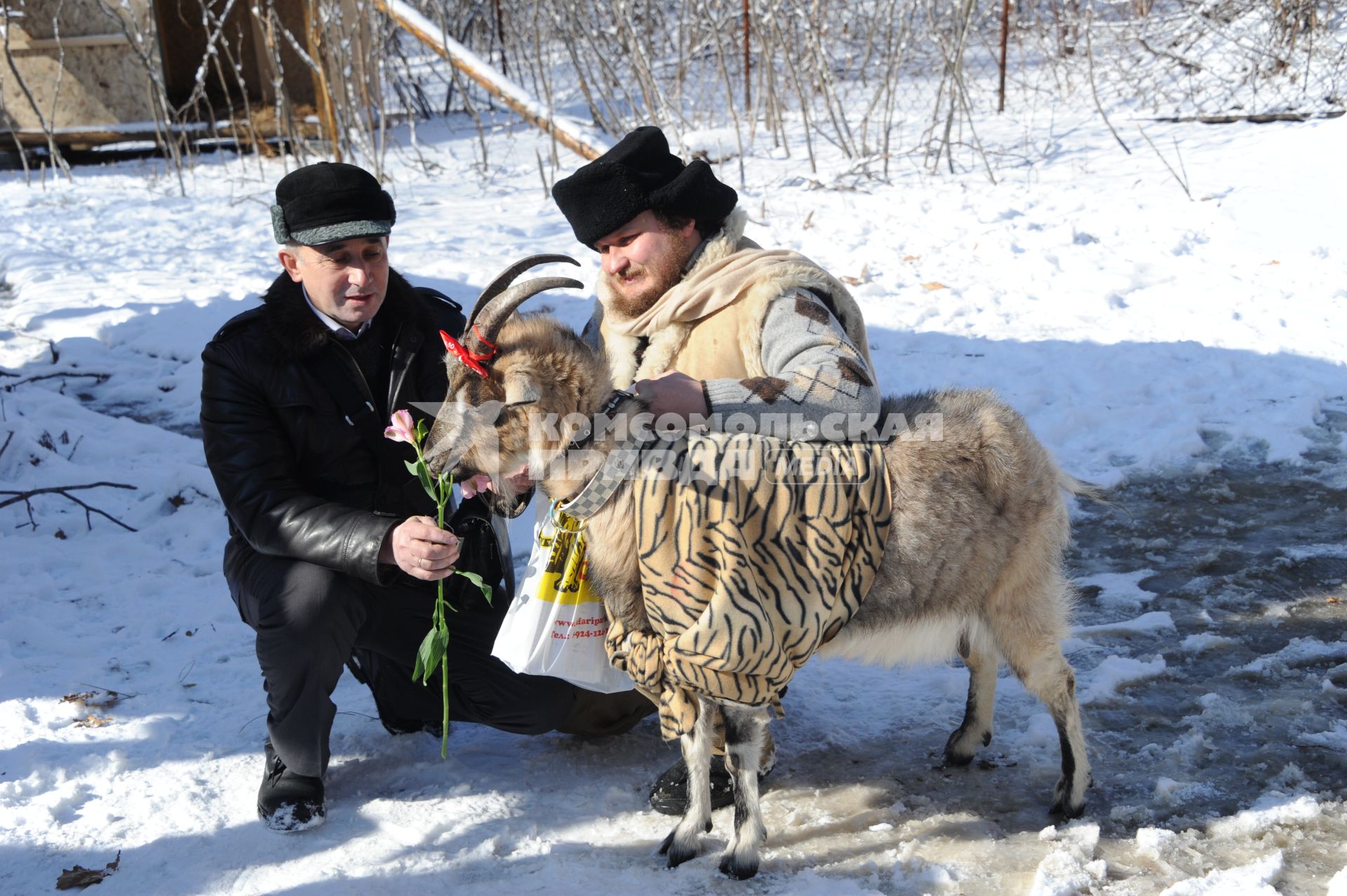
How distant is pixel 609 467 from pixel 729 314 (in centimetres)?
64

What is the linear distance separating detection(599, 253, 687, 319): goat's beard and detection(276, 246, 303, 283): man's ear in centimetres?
89

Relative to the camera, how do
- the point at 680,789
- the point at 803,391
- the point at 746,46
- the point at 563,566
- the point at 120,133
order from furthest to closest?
the point at 120,133
the point at 746,46
the point at 680,789
the point at 563,566
the point at 803,391

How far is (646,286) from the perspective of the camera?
314 cm

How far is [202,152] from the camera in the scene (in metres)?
→ 11.5

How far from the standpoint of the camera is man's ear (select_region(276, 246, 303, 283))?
3121mm

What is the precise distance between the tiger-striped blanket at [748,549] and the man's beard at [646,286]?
0.64m

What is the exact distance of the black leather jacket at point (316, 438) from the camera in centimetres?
299

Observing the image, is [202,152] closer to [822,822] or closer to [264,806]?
[264,806]

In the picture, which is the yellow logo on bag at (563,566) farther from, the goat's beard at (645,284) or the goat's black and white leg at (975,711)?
the goat's black and white leg at (975,711)

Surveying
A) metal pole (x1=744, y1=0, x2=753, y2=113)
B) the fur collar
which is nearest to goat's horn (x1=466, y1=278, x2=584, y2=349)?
the fur collar

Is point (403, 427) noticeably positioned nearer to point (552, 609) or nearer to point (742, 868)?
point (552, 609)

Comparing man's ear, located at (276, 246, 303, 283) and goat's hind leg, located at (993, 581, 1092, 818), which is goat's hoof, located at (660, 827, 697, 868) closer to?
goat's hind leg, located at (993, 581, 1092, 818)

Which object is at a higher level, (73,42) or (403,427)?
(73,42)

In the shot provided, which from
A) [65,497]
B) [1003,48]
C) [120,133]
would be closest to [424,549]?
[65,497]
